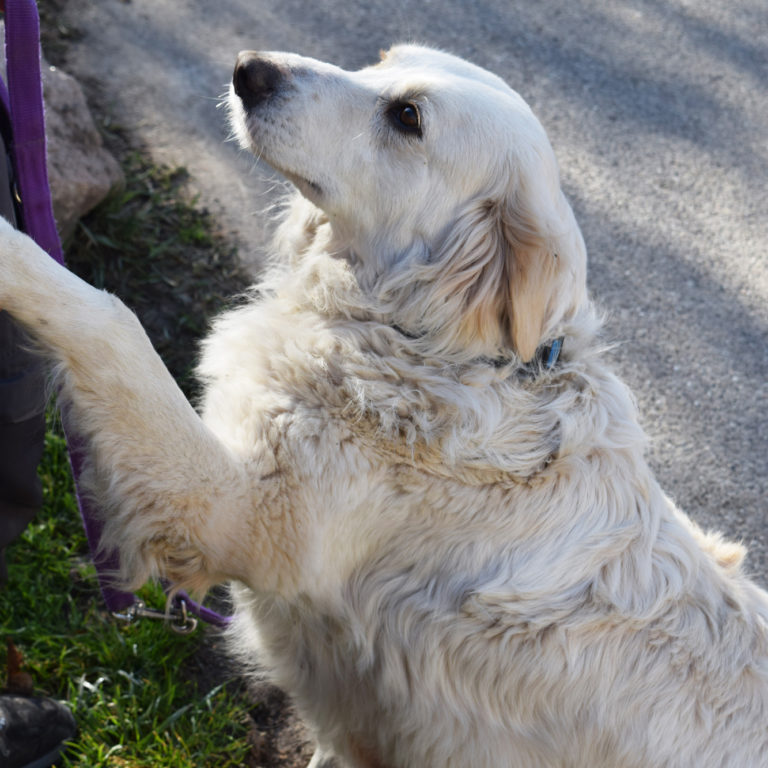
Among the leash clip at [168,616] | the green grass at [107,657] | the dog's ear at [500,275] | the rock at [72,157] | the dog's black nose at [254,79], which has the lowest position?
the green grass at [107,657]

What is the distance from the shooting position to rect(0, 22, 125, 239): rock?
333 centimetres

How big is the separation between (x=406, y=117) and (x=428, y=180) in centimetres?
18

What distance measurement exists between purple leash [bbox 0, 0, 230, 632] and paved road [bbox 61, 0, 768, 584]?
154 cm

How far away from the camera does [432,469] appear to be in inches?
78.7

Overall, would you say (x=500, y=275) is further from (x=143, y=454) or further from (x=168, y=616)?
(x=168, y=616)

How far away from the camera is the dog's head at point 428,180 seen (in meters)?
2.09

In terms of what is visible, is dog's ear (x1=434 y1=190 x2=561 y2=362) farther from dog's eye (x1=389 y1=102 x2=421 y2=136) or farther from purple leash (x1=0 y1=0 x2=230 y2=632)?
purple leash (x1=0 y1=0 x2=230 y2=632)

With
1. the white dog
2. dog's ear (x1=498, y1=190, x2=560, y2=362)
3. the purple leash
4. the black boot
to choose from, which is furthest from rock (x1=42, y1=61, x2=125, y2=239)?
dog's ear (x1=498, y1=190, x2=560, y2=362)

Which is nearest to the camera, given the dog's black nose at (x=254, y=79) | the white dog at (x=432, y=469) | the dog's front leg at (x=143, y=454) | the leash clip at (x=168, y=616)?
the dog's front leg at (x=143, y=454)

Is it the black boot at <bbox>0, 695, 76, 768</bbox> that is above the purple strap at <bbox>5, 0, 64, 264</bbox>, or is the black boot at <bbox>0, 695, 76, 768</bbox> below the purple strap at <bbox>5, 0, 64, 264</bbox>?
below

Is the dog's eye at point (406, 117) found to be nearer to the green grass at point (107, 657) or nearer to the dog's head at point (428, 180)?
the dog's head at point (428, 180)

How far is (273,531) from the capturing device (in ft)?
6.22

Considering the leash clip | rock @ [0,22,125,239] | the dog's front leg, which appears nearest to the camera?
the dog's front leg

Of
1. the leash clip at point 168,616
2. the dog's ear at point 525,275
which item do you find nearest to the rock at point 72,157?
the leash clip at point 168,616
